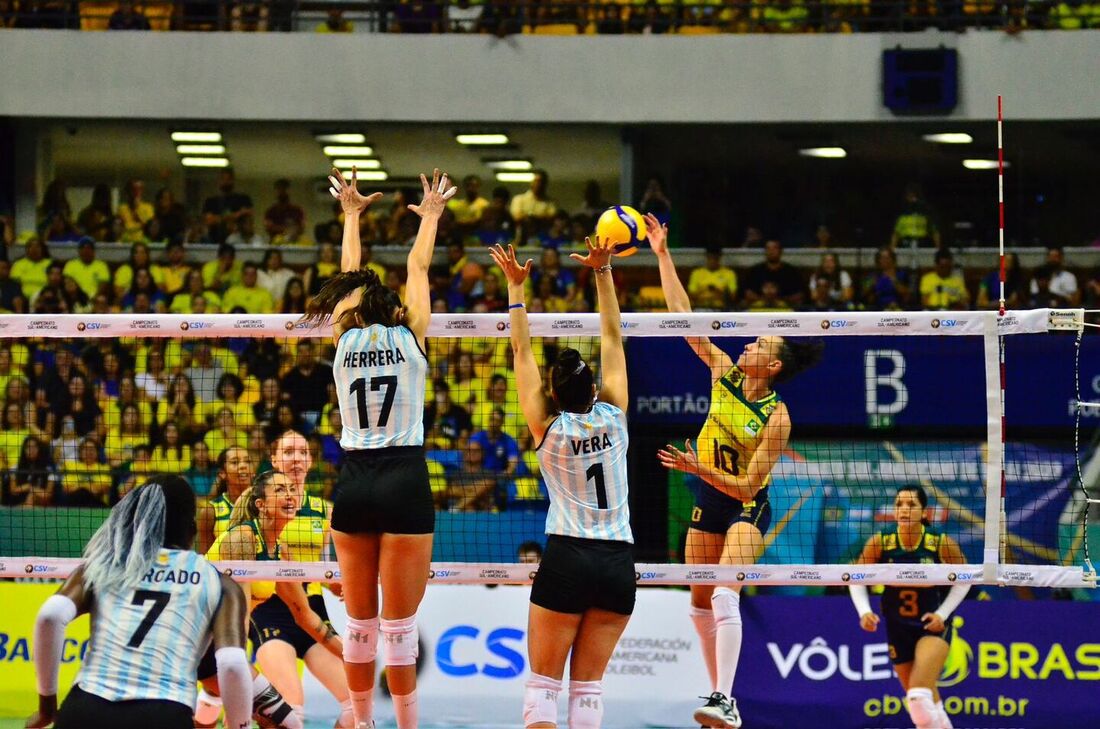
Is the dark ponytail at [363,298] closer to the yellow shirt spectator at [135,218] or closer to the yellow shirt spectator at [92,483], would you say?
the yellow shirt spectator at [92,483]

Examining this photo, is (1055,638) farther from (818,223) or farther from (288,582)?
(818,223)

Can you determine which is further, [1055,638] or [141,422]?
[141,422]

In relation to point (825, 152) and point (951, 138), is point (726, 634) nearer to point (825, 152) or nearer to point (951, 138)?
point (951, 138)

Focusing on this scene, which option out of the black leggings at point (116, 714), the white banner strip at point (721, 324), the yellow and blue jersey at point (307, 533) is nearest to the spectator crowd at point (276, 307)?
the yellow and blue jersey at point (307, 533)

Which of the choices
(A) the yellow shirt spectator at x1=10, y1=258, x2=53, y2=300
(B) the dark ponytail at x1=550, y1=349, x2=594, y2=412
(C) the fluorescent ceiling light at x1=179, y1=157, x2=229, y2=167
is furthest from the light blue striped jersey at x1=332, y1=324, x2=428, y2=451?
(C) the fluorescent ceiling light at x1=179, y1=157, x2=229, y2=167

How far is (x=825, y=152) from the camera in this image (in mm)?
23922

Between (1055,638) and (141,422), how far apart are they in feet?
29.9

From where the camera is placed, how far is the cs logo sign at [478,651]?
14.0 m

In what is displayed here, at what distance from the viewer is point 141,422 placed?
52.9 feet

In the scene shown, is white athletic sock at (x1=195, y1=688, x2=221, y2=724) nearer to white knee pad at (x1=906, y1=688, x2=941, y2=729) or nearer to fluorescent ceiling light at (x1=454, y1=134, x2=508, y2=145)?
white knee pad at (x1=906, y1=688, x2=941, y2=729)

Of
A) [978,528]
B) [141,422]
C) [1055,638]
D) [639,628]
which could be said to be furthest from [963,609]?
[141,422]

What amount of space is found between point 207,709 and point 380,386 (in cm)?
358

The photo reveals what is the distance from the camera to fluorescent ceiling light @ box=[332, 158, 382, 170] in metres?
25.4

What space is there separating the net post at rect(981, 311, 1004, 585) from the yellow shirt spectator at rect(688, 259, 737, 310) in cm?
973
